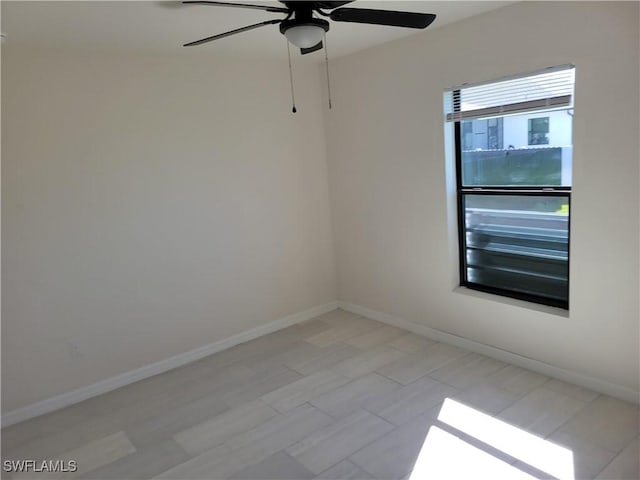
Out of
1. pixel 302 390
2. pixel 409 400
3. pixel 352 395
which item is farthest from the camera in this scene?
pixel 302 390

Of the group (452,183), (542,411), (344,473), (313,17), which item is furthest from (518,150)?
(344,473)

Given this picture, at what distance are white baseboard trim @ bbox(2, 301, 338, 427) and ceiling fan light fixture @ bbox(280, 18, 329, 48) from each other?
2.59 m

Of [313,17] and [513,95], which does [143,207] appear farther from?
[513,95]

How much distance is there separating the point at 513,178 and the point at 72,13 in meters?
2.75

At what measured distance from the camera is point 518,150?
10.5ft

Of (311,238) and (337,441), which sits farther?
(311,238)

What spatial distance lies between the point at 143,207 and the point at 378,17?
2.16 m

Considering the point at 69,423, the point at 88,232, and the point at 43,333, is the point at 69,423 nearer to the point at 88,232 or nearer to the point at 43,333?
the point at 43,333

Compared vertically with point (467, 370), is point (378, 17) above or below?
above

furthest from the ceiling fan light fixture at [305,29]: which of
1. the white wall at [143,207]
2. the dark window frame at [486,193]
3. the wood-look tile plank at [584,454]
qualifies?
the wood-look tile plank at [584,454]

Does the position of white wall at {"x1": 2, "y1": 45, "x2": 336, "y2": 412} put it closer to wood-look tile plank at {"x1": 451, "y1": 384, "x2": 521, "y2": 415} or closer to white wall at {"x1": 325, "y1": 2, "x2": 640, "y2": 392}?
white wall at {"x1": 325, "y1": 2, "x2": 640, "y2": 392}

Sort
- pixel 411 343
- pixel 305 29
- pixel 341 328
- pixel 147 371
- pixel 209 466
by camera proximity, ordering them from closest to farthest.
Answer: pixel 305 29 → pixel 209 466 → pixel 147 371 → pixel 411 343 → pixel 341 328

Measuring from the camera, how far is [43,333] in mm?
3193
